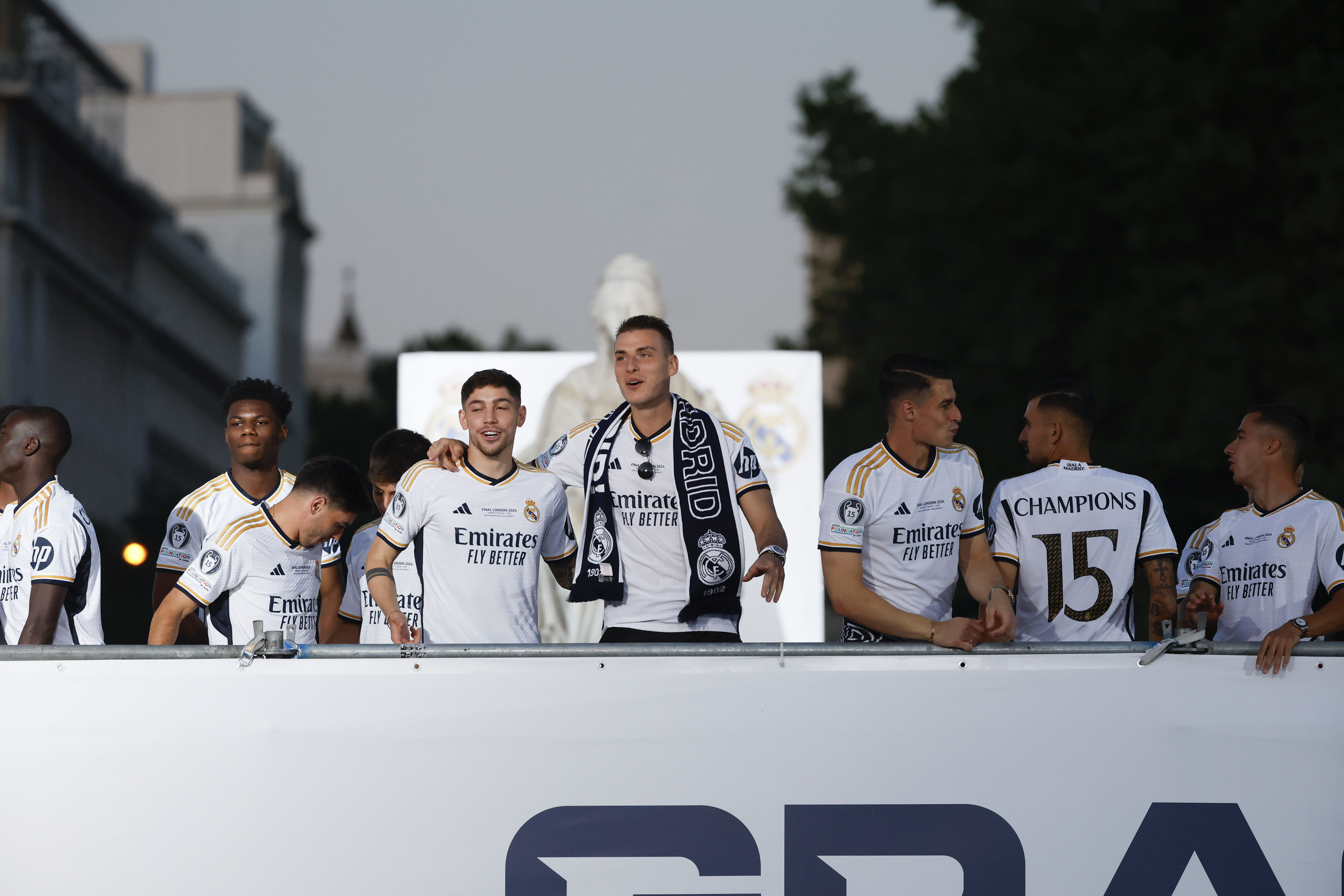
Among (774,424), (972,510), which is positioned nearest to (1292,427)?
(972,510)

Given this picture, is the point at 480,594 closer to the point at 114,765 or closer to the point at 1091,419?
the point at 114,765

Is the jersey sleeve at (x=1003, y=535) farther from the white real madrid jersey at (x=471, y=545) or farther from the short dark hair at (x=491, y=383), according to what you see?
the short dark hair at (x=491, y=383)

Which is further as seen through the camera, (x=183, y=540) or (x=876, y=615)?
(x=183, y=540)

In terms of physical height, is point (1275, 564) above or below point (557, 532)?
below

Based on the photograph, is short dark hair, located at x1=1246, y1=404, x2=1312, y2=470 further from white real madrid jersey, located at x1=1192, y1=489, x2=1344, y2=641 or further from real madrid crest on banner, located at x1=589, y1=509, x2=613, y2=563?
real madrid crest on banner, located at x1=589, y1=509, x2=613, y2=563

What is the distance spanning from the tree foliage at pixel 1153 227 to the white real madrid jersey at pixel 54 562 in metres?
14.2

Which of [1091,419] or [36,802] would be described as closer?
[36,802]

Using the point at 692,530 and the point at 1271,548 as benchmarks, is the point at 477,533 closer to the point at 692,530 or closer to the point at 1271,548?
the point at 692,530

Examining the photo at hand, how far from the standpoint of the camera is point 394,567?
264 inches

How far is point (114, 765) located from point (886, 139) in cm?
2211

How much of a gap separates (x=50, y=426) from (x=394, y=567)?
1452 millimetres

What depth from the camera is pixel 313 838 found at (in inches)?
194

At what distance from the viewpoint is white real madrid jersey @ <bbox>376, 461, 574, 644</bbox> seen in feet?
19.4

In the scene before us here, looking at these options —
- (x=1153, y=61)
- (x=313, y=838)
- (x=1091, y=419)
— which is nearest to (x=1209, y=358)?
(x=1153, y=61)
